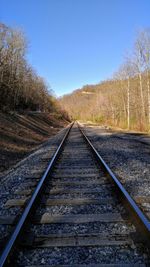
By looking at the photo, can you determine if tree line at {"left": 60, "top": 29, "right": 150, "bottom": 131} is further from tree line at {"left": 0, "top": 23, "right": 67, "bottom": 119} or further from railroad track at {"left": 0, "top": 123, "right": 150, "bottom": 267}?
railroad track at {"left": 0, "top": 123, "right": 150, "bottom": 267}

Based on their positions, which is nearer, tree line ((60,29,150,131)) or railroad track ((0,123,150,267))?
railroad track ((0,123,150,267))

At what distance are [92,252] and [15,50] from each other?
3451 centimetres

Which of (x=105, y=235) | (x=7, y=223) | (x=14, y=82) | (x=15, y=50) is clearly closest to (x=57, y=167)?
(x=7, y=223)

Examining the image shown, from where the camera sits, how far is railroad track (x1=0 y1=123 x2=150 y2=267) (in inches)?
104

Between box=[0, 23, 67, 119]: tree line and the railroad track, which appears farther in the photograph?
box=[0, 23, 67, 119]: tree line

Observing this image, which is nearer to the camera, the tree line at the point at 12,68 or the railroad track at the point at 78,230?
the railroad track at the point at 78,230

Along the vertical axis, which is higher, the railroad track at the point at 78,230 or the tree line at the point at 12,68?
the tree line at the point at 12,68

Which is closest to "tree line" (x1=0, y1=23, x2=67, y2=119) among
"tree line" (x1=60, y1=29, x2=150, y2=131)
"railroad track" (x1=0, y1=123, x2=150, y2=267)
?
"tree line" (x1=60, y1=29, x2=150, y2=131)

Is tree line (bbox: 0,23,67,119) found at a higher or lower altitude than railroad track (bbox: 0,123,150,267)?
higher

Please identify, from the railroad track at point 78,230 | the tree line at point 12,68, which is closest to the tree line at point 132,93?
the tree line at point 12,68

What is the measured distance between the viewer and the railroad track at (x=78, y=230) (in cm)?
264

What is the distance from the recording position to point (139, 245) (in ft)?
9.37

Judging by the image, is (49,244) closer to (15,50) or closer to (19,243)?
(19,243)

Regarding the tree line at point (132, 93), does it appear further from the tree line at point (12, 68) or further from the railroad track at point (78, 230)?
the railroad track at point (78, 230)
